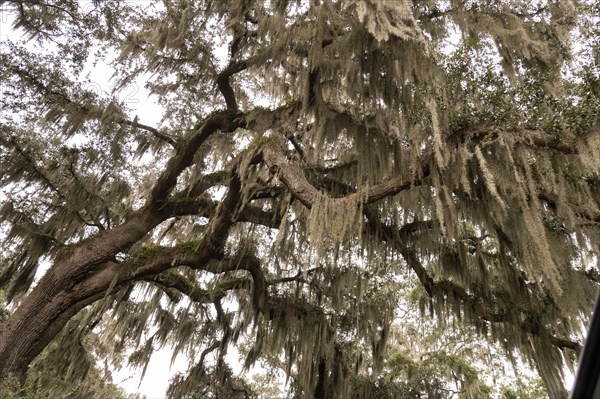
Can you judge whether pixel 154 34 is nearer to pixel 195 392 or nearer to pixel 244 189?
pixel 244 189

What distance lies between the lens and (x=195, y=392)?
839 cm

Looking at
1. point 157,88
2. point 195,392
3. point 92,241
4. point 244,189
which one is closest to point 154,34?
point 157,88

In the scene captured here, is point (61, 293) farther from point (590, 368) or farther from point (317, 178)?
point (590, 368)

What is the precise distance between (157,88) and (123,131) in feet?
3.08

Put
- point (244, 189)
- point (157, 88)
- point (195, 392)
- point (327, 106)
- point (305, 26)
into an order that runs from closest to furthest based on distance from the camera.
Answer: point (305, 26), point (327, 106), point (244, 189), point (157, 88), point (195, 392)

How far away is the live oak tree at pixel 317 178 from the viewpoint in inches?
171

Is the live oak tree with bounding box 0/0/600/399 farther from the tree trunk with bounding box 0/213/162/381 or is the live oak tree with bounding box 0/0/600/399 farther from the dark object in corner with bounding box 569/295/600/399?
the dark object in corner with bounding box 569/295/600/399

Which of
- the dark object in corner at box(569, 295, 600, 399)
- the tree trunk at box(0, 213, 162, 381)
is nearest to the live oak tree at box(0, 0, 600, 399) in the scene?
the tree trunk at box(0, 213, 162, 381)

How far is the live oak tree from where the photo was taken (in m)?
4.35

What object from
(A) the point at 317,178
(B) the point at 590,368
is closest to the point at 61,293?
(A) the point at 317,178

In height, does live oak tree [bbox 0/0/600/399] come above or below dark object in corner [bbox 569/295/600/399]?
above

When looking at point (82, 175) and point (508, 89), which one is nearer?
point (508, 89)

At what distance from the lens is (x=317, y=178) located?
6.69 metres

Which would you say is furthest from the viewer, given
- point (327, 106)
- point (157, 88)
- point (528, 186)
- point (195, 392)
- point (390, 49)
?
point (195, 392)
